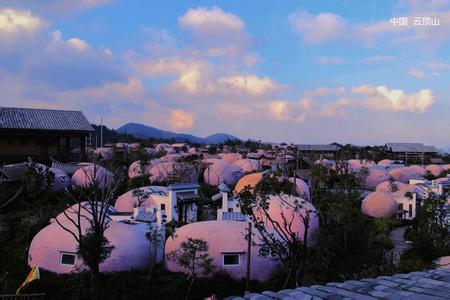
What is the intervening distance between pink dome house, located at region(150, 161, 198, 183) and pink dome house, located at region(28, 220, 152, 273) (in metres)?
13.1

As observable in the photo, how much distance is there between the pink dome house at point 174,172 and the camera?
94.1 ft

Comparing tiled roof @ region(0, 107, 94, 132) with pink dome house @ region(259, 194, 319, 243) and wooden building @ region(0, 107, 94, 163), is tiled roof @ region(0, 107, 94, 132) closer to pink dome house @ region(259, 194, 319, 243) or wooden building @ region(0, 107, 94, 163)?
wooden building @ region(0, 107, 94, 163)

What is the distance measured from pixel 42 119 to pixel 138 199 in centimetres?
1475

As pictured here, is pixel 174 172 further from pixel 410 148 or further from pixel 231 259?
pixel 410 148

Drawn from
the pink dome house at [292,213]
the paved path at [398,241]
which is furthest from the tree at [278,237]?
the paved path at [398,241]

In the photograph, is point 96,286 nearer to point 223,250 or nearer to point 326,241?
point 223,250

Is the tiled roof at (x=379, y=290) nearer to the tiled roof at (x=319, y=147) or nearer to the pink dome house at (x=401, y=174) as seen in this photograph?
the pink dome house at (x=401, y=174)

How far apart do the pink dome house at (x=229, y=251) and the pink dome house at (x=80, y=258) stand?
88 centimetres

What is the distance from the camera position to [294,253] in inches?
497

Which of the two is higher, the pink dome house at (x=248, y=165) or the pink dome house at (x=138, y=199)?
the pink dome house at (x=248, y=165)

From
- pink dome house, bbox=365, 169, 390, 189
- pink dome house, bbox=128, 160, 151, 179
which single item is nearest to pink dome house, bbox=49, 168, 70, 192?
pink dome house, bbox=128, 160, 151, 179

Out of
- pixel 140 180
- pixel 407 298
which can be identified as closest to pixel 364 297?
pixel 407 298

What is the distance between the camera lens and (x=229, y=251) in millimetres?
14203

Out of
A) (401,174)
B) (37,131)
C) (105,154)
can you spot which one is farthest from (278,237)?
(105,154)
